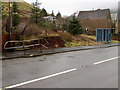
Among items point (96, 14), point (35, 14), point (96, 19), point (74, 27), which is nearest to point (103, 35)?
point (74, 27)

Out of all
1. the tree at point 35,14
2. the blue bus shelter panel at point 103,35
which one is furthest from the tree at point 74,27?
the tree at point 35,14

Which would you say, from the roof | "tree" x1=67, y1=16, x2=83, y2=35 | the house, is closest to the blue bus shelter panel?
"tree" x1=67, y1=16, x2=83, y2=35

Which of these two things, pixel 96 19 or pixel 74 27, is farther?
pixel 96 19

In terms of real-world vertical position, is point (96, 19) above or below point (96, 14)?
below

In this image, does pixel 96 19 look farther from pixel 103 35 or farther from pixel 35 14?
pixel 35 14

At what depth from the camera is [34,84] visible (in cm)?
537

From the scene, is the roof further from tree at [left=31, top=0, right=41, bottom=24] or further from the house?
tree at [left=31, top=0, right=41, bottom=24]

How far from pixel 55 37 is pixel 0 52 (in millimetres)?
5899

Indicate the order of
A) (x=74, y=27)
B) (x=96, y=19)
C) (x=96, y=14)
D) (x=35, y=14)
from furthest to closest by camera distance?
(x=96, y=14) → (x=96, y=19) → (x=74, y=27) → (x=35, y=14)

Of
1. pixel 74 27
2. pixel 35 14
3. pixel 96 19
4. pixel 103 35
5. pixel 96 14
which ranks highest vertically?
pixel 96 14

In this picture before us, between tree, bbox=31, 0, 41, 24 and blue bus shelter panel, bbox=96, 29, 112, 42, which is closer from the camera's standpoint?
tree, bbox=31, 0, 41, 24

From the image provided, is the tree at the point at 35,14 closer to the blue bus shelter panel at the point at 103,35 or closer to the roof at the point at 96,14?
the blue bus shelter panel at the point at 103,35

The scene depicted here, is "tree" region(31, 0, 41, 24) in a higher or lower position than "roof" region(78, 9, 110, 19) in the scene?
lower

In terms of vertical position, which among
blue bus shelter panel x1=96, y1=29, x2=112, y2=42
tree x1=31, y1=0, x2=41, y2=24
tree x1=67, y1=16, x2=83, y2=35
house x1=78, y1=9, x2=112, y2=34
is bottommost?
blue bus shelter panel x1=96, y1=29, x2=112, y2=42
